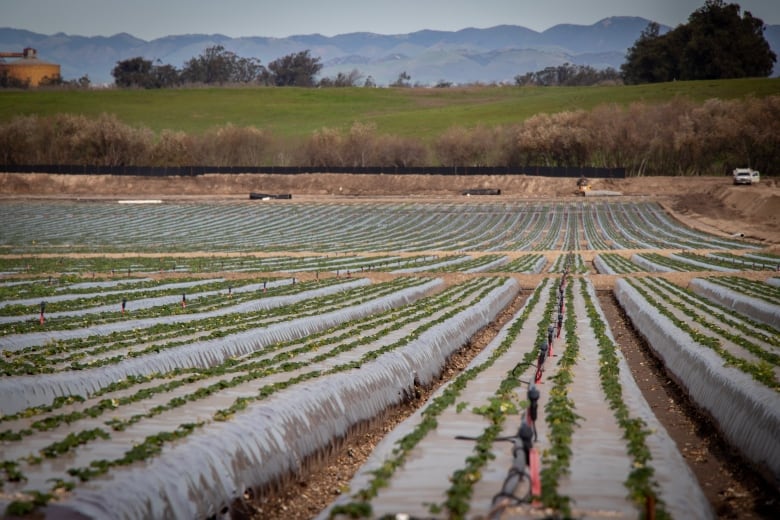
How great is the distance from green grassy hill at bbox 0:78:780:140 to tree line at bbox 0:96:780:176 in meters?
18.7

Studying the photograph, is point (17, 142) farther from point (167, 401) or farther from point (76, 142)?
point (167, 401)

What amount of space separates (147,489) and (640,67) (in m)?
185

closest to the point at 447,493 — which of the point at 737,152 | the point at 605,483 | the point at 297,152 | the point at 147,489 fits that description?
the point at 605,483

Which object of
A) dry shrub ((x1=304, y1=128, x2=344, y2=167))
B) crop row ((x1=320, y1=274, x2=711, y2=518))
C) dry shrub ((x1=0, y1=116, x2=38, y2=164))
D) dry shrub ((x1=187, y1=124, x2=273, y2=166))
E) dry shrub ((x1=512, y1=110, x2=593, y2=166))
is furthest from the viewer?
dry shrub ((x1=187, y1=124, x2=273, y2=166))

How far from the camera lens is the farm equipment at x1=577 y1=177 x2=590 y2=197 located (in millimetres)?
94000

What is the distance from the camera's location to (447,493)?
11.0m

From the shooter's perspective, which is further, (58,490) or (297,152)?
(297,152)

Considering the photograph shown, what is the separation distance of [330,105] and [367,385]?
6648 inches

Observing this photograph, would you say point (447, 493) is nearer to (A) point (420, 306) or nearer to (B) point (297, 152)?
(A) point (420, 306)

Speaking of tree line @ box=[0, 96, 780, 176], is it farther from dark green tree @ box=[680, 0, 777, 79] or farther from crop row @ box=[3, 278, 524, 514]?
crop row @ box=[3, 278, 524, 514]

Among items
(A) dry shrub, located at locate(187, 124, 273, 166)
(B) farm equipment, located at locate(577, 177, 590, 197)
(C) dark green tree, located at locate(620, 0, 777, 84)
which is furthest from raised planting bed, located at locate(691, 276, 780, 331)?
(C) dark green tree, located at locate(620, 0, 777, 84)

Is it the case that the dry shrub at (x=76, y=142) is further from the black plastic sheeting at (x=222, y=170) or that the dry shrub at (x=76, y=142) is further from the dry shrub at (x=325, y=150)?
the dry shrub at (x=325, y=150)

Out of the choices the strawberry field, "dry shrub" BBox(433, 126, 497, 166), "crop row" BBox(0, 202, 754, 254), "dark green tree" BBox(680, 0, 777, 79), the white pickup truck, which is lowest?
"crop row" BBox(0, 202, 754, 254)

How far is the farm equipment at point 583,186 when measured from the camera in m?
94.0
